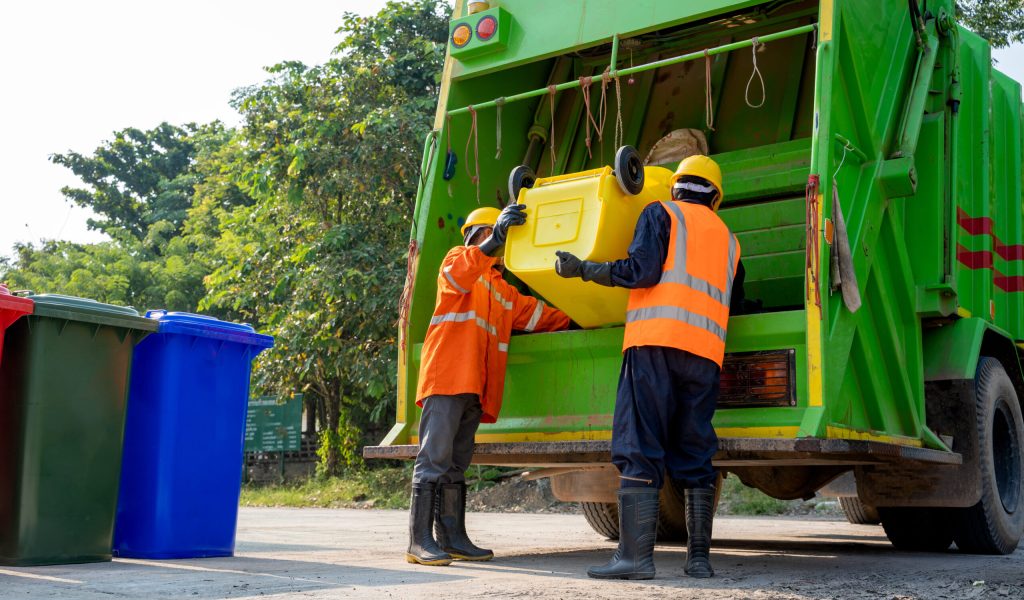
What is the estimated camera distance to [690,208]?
13.5 ft

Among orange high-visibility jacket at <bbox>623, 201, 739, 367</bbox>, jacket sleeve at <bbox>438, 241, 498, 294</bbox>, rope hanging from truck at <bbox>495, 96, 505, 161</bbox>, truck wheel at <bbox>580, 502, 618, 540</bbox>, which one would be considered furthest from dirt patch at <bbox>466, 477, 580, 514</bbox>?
orange high-visibility jacket at <bbox>623, 201, 739, 367</bbox>

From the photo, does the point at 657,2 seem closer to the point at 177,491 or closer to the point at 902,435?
the point at 902,435

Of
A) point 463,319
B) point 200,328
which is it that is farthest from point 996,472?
point 200,328

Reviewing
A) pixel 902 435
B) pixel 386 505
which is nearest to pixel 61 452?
pixel 902 435

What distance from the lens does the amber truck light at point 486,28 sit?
17.1 ft

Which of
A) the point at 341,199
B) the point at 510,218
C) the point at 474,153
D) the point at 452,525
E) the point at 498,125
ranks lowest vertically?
the point at 452,525

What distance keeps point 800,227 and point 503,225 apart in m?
1.62

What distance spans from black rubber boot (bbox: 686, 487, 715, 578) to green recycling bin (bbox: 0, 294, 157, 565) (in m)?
2.26

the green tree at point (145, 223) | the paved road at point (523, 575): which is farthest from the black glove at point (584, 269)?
the green tree at point (145, 223)

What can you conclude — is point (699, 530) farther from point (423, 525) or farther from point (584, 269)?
point (423, 525)

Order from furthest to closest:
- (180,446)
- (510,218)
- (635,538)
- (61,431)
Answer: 1. (180,446)
2. (510,218)
3. (61,431)
4. (635,538)

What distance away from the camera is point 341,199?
44.0 ft

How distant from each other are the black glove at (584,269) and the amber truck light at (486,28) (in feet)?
5.26

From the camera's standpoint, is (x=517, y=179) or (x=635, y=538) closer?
(x=635, y=538)
